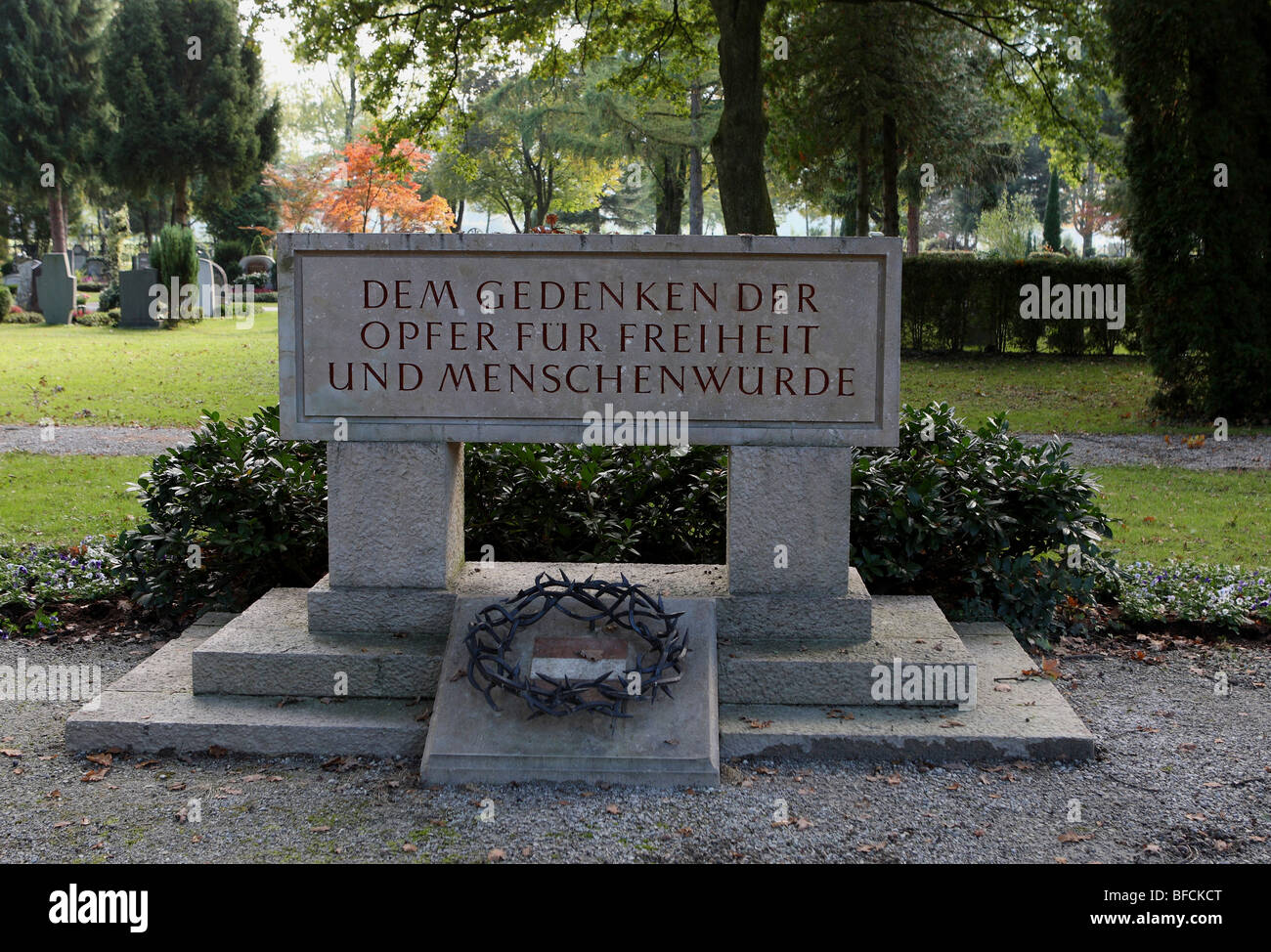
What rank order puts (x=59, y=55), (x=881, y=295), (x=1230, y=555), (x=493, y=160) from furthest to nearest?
(x=493, y=160)
(x=59, y=55)
(x=1230, y=555)
(x=881, y=295)

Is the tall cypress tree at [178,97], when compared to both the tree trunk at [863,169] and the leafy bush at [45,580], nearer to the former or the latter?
the tree trunk at [863,169]

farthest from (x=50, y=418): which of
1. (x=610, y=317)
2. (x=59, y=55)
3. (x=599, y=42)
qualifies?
(x=59, y=55)

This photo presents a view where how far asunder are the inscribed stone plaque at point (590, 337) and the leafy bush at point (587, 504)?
1.17 m

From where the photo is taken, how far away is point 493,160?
1532 inches

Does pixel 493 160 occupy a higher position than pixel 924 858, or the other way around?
pixel 493 160

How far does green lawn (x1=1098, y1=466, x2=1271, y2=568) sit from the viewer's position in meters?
7.05

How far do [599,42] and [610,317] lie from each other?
11.1 metres

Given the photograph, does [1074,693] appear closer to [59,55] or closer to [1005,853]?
[1005,853]

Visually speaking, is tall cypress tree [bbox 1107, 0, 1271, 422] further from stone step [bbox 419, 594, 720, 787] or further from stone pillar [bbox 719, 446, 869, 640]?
stone step [bbox 419, 594, 720, 787]

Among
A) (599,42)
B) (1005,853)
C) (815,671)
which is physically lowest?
(1005,853)

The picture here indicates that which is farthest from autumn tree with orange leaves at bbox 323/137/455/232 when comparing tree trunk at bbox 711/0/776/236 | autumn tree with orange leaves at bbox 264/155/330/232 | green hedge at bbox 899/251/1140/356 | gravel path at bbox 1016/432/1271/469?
gravel path at bbox 1016/432/1271/469

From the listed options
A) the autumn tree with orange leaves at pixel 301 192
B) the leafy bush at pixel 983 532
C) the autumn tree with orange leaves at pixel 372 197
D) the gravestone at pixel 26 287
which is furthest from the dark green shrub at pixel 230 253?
the leafy bush at pixel 983 532

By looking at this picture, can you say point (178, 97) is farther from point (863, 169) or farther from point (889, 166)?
point (889, 166)
